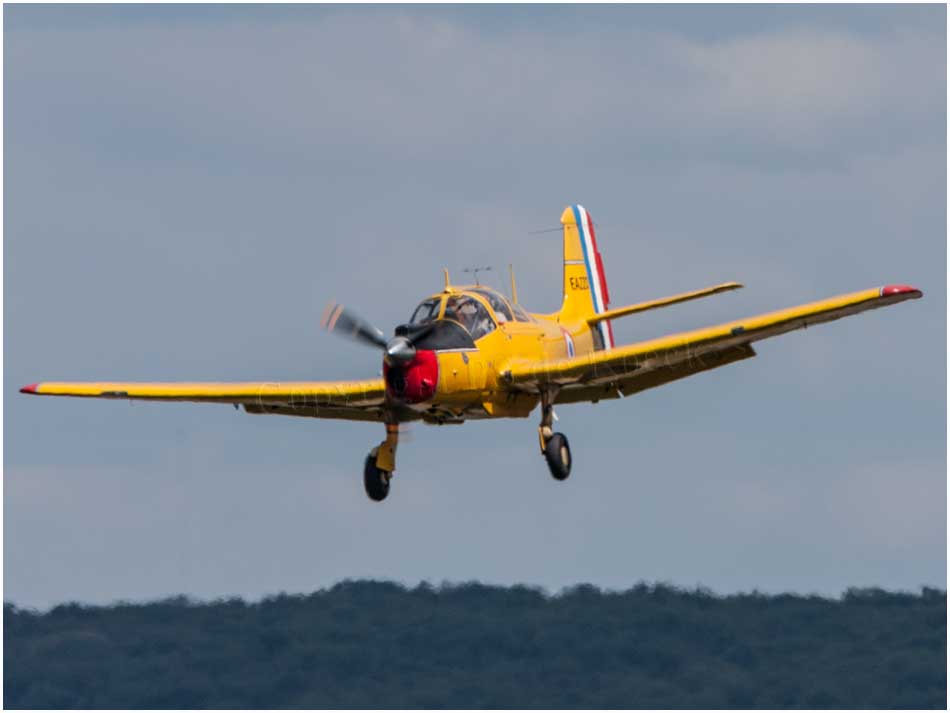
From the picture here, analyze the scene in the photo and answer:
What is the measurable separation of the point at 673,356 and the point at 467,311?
4.72 metres

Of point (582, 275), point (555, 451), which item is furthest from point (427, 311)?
point (582, 275)

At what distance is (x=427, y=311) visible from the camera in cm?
5853

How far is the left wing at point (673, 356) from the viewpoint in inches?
2212

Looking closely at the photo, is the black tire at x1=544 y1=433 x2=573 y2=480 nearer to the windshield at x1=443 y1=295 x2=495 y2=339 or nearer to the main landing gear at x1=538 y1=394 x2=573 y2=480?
the main landing gear at x1=538 y1=394 x2=573 y2=480

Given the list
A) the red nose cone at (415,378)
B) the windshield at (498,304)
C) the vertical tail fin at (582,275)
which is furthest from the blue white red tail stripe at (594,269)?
the red nose cone at (415,378)

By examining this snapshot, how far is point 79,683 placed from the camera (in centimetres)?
8838

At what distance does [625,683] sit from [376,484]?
2635 centimetres

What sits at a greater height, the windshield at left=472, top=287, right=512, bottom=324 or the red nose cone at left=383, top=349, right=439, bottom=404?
the windshield at left=472, top=287, right=512, bottom=324

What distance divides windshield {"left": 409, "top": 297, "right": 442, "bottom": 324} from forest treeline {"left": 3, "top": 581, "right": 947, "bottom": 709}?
2727 centimetres

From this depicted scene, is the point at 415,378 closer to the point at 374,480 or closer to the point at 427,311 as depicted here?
the point at 427,311

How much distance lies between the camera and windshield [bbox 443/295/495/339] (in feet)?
192

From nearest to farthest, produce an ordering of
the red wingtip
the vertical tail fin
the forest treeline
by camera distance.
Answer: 1. the red wingtip
2. the vertical tail fin
3. the forest treeline

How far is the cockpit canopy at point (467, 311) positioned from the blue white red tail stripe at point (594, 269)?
31.5 ft

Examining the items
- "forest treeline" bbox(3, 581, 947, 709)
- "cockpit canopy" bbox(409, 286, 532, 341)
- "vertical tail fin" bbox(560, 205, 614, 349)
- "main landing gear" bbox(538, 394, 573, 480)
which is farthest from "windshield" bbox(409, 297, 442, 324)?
"forest treeline" bbox(3, 581, 947, 709)
